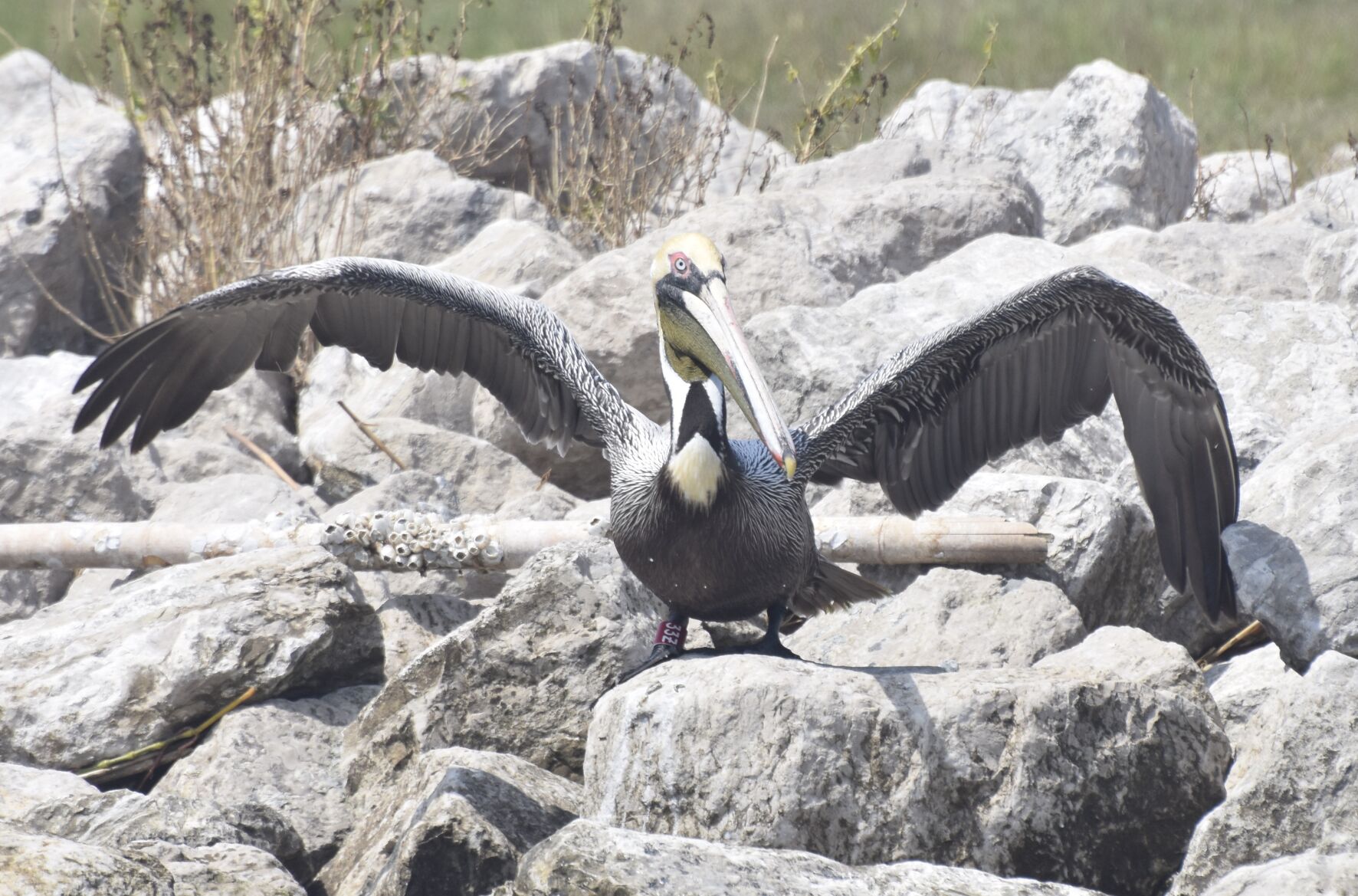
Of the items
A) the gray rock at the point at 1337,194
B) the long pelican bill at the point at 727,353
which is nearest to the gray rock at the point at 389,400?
the long pelican bill at the point at 727,353

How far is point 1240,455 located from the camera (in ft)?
19.2

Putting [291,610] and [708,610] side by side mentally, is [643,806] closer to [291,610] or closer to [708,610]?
[708,610]

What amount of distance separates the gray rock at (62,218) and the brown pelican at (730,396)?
284cm

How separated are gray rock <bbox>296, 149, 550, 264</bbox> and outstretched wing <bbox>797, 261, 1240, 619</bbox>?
4099mm

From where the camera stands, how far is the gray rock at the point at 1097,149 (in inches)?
362

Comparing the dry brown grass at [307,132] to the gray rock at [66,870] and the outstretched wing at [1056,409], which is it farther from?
the gray rock at [66,870]

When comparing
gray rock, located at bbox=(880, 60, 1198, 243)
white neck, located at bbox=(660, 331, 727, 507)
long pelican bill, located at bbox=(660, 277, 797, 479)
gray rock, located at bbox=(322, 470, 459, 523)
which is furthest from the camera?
gray rock, located at bbox=(880, 60, 1198, 243)

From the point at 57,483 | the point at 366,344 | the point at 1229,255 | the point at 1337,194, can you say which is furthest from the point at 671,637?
the point at 1337,194

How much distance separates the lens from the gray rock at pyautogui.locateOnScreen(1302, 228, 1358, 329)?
6.81m

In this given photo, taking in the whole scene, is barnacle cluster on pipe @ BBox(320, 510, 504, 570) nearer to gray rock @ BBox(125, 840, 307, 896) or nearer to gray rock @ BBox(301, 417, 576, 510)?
gray rock @ BBox(301, 417, 576, 510)

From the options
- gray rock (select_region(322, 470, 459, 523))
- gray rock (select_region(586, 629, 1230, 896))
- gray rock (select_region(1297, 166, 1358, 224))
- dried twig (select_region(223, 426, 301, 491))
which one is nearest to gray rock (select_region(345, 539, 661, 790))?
gray rock (select_region(586, 629, 1230, 896))

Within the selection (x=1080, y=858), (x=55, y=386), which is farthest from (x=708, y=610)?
(x=55, y=386)

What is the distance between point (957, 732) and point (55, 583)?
401cm

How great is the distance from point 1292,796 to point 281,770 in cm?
280
